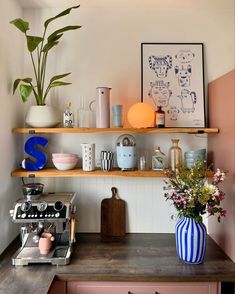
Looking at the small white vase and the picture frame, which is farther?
the picture frame

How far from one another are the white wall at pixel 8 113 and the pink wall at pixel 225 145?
4.39ft

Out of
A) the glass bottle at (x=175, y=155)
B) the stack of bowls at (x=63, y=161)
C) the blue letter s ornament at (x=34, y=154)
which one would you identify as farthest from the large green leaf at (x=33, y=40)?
the glass bottle at (x=175, y=155)

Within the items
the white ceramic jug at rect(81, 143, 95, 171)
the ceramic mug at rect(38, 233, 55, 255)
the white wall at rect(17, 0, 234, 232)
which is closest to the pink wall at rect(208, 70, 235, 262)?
the white wall at rect(17, 0, 234, 232)

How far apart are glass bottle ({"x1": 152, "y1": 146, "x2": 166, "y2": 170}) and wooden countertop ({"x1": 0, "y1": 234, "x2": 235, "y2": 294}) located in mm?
525

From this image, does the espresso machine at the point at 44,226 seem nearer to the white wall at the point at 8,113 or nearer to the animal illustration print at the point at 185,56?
the white wall at the point at 8,113

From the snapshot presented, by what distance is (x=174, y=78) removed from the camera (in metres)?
2.12

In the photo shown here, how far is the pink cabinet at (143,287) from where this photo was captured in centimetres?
154

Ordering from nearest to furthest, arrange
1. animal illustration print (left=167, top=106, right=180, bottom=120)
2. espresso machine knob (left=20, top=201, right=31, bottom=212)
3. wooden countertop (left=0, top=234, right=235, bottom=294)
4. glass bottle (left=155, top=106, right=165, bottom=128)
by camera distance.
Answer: wooden countertop (left=0, top=234, right=235, bottom=294) → espresso machine knob (left=20, top=201, right=31, bottom=212) → glass bottle (left=155, top=106, right=165, bottom=128) → animal illustration print (left=167, top=106, right=180, bottom=120)

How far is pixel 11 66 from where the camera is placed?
6.24ft

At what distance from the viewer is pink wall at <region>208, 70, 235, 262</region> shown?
1.69 metres

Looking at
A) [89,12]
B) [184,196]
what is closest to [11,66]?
[89,12]

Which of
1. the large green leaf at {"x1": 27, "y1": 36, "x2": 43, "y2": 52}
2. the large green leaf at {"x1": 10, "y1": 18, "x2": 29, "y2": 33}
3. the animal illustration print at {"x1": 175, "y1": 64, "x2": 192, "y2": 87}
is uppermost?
the large green leaf at {"x1": 10, "y1": 18, "x2": 29, "y2": 33}

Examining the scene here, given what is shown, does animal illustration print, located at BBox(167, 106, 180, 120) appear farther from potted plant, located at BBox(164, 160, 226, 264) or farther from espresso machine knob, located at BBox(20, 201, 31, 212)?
espresso machine knob, located at BBox(20, 201, 31, 212)

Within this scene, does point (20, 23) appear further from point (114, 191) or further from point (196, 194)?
point (196, 194)
